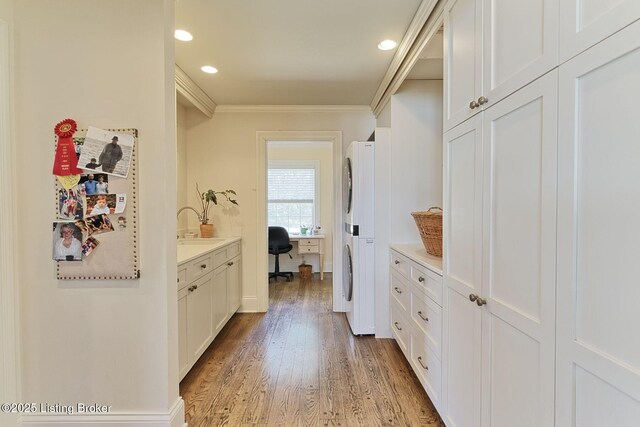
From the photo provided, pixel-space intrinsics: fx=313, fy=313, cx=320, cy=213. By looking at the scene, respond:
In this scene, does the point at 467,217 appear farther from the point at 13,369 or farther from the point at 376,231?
the point at 13,369

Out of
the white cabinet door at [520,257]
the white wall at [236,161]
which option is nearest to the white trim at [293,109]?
the white wall at [236,161]

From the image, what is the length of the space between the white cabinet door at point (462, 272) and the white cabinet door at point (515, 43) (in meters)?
0.19

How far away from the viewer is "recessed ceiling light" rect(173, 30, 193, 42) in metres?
2.13

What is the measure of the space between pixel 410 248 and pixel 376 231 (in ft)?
1.26

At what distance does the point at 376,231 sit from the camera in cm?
284

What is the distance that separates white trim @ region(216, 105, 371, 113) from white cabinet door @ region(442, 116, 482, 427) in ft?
7.21

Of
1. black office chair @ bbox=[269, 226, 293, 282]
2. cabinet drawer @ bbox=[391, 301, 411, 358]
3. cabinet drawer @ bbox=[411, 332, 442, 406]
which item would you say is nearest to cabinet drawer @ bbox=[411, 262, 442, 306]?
cabinet drawer @ bbox=[411, 332, 442, 406]

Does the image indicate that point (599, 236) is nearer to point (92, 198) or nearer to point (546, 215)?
point (546, 215)

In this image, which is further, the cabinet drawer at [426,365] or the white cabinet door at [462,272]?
the cabinet drawer at [426,365]

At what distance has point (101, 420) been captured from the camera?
1597 millimetres

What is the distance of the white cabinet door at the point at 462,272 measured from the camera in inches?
51.6

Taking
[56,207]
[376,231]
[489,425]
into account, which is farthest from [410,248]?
[56,207]

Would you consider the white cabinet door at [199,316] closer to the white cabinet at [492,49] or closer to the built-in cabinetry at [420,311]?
the built-in cabinetry at [420,311]

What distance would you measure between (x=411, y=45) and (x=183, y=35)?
1.58m
